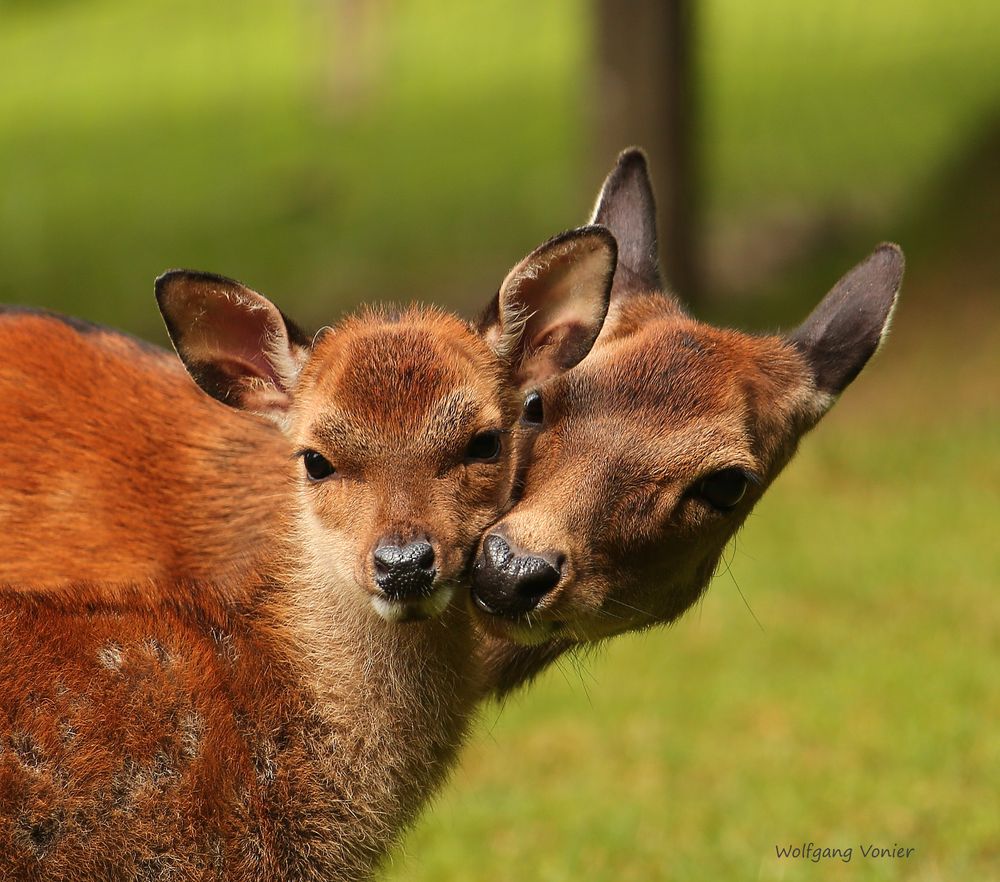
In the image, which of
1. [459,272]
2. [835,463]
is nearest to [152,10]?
[459,272]

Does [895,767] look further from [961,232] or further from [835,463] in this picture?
[961,232]

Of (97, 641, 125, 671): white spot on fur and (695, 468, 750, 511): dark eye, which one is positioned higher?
(695, 468, 750, 511): dark eye

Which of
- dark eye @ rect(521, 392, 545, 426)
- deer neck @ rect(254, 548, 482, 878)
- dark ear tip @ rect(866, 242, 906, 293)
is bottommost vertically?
deer neck @ rect(254, 548, 482, 878)

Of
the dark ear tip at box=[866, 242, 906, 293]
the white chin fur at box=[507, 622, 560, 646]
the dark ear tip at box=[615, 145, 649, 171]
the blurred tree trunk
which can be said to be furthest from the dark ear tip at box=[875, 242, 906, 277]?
the blurred tree trunk

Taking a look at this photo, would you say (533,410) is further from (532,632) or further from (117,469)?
(117,469)

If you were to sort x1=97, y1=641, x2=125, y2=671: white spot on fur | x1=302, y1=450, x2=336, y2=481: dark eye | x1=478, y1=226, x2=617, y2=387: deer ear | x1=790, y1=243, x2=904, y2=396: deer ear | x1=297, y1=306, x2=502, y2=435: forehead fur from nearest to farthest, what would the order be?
x1=97, y1=641, x2=125, y2=671: white spot on fur → x1=297, y1=306, x2=502, y2=435: forehead fur → x1=302, y1=450, x2=336, y2=481: dark eye → x1=478, y1=226, x2=617, y2=387: deer ear → x1=790, y1=243, x2=904, y2=396: deer ear

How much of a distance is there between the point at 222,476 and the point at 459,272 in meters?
11.9

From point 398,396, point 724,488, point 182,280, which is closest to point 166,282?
point 182,280

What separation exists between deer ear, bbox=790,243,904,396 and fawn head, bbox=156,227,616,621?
102 cm

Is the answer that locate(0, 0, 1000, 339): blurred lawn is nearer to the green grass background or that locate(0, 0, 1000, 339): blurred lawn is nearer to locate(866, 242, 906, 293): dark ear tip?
the green grass background

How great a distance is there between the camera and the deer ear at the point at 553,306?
527 cm

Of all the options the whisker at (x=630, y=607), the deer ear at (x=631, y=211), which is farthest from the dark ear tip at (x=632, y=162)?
the whisker at (x=630, y=607)

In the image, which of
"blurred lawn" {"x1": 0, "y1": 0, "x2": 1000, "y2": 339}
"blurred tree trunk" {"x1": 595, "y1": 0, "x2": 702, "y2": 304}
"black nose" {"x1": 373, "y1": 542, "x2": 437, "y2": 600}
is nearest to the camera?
"black nose" {"x1": 373, "y1": 542, "x2": 437, "y2": 600}

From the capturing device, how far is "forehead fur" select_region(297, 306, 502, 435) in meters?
4.88
